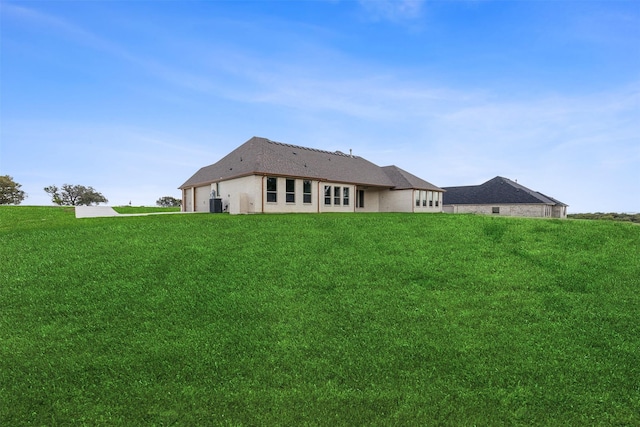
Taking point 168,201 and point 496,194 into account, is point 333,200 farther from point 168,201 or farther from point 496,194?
point 168,201

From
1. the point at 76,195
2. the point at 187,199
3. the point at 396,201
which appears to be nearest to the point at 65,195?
the point at 76,195

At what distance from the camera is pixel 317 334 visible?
7.03 metres

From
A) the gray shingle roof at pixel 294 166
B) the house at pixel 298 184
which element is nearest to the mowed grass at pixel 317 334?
the house at pixel 298 184

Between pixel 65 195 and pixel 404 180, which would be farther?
pixel 65 195

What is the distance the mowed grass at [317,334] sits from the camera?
5270mm

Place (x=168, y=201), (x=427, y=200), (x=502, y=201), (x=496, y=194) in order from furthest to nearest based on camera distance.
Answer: (x=168, y=201), (x=496, y=194), (x=502, y=201), (x=427, y=200)

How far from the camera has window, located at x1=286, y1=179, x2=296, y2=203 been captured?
88.5ft

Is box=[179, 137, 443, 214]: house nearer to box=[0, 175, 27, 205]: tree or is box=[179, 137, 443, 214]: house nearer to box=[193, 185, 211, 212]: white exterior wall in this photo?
box=[193, 185, 211, 212]: white exterior wall

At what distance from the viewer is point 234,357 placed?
6.32 m

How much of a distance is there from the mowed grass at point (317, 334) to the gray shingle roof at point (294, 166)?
1489cm

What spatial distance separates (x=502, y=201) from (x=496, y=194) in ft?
5.49

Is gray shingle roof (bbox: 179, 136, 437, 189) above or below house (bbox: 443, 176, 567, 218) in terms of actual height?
above

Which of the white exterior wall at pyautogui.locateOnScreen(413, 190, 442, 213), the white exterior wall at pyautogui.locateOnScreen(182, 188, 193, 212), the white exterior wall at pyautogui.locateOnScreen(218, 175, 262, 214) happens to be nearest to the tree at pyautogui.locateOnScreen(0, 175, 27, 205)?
the white exterior wall at pyautogui.locateOnScreen(182, 188, 193, 212)

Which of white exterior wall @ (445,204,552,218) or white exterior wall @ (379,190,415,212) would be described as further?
white exterior wall @ (445,204,552,218)
